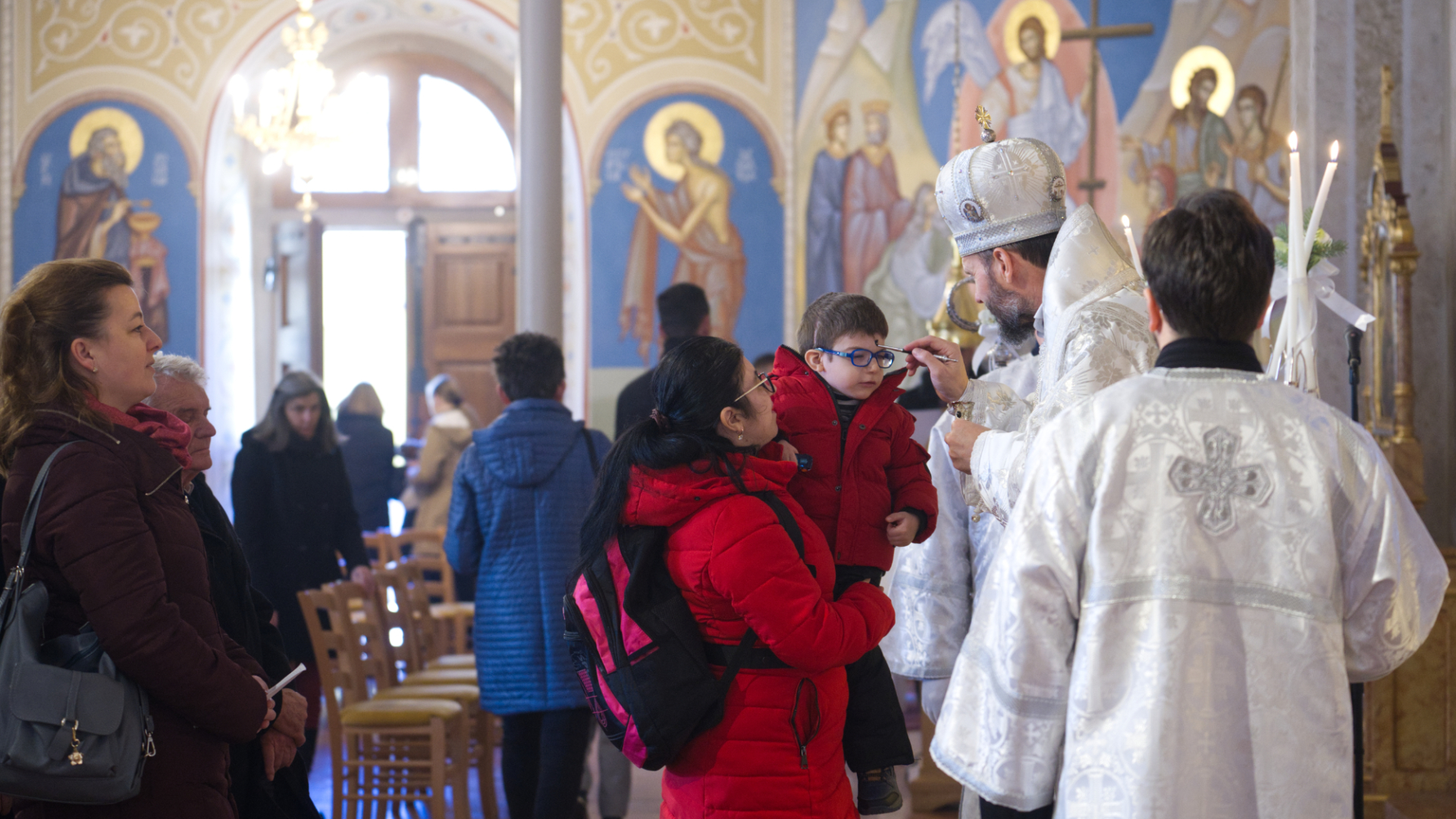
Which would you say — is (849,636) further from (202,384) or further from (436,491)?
(436,491)

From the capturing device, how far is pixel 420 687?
15.9 feet

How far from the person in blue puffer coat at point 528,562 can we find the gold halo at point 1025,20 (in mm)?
5686

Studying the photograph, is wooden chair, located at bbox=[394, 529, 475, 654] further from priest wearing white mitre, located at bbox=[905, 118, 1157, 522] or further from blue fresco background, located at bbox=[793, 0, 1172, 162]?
blue fresco background, located at bbox=[793, 0, 1172, 162]

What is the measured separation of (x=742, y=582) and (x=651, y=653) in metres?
0.20

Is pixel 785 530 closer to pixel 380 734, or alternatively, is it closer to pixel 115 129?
pixel 380 734

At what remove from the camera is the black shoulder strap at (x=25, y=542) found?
1.98 metres

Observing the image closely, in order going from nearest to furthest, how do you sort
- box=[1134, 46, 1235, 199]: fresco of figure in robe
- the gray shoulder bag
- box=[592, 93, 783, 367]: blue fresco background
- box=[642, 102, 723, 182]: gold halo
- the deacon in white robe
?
the gray shoulder bag < the deacon in white robe < box=[1134, 46, 1235, 199]: fresco of figure in robe < box=[592, 93, 783, 367]: blue fresco background < box=[642, 102, 723, 182]: gold halo

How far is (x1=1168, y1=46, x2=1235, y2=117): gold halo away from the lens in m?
8.42

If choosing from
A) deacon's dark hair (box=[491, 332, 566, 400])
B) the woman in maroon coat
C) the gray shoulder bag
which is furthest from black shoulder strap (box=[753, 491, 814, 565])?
deacon's dark hair (box=[491, 332, 566, 400])

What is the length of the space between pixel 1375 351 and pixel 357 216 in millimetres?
8505

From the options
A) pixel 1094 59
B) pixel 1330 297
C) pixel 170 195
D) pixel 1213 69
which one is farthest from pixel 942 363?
pixel 170 195

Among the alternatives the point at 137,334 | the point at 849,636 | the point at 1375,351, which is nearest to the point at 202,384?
the point at 137,334

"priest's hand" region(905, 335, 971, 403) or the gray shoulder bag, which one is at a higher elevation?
"priest's hand" region(905, 335, 971, 403)

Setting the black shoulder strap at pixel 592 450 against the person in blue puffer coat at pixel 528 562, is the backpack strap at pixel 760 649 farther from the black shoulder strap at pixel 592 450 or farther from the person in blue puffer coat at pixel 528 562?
the black shoulder strap at pixel 592 450
